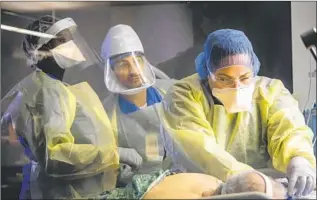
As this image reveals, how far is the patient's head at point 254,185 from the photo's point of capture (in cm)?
117

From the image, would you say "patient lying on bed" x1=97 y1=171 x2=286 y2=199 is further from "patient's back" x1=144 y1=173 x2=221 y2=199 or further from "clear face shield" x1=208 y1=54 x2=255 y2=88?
"clear face shield" x1=208 y1=54 x2=255 y2=88

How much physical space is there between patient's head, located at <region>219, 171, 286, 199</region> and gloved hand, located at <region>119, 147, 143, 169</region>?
0.87 feet

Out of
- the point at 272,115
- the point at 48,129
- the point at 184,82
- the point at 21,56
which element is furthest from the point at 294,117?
the point at 21,56

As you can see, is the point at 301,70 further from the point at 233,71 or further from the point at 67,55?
the point at 67,55

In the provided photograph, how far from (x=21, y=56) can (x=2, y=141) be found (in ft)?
0.87

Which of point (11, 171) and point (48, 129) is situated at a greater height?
point (48, 129)

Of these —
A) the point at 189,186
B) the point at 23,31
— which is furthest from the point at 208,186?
the point at 23,31

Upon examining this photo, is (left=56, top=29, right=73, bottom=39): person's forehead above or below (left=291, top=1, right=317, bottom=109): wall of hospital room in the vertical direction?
above

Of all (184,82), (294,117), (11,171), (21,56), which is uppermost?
(21,56)

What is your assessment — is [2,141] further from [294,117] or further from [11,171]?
[294,117]

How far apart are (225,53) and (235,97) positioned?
13cm

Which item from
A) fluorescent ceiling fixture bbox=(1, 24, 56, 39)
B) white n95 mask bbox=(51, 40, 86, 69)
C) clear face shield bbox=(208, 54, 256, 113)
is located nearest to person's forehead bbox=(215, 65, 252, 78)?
clear face shield bbox=(208, 54, 256, 113)

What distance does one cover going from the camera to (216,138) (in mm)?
1323

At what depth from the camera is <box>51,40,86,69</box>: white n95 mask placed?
1.39 m
